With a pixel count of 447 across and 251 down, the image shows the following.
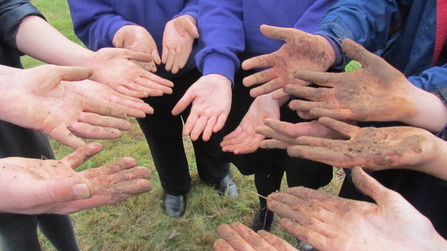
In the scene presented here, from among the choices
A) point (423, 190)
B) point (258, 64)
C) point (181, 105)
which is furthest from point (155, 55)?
point (423, 190)

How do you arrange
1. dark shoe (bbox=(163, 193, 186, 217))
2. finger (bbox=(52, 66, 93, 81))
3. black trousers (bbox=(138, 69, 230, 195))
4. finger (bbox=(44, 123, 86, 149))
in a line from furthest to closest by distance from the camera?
1. dark shoe (bbox=(163, 193, 186, 217))
2. black trousers (bbox=(138, 69, 230, 195))
3. finger (bbox=(52, 66, 93, 81))
4. finger (bbox=(44, 123, 86, 149))

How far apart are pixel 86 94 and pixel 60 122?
0.30 meters

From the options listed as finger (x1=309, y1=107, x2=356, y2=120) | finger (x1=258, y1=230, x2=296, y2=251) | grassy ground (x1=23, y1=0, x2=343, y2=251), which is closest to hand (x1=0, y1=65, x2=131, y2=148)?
finger (x1=258, y1=230, x2=296, y2=251)

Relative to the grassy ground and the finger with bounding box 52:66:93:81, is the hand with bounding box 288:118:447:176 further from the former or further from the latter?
the grassy ground

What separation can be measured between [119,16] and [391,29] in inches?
60.3

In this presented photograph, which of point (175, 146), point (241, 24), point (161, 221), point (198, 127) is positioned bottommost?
point (161, 221)

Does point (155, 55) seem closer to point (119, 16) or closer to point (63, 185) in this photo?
point (119, 16)

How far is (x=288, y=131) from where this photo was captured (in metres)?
1.44

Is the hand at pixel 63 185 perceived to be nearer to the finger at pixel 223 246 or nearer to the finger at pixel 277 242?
the finger at pixel 223 246

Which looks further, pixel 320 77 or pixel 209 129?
pixel 209 129

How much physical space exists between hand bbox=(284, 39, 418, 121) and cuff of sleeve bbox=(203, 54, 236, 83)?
419 millimetres

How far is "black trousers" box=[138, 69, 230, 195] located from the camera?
2.05 m

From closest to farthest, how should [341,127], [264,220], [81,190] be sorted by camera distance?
[81,190] < [341,127] < [264,220]

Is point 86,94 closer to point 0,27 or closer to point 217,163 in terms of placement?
point 0,27
